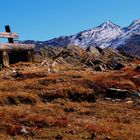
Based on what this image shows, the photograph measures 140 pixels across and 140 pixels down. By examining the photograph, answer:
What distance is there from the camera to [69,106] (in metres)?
32.5

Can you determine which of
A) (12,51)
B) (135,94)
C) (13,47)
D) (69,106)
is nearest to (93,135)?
(69,106)

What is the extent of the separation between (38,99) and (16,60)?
852 inches

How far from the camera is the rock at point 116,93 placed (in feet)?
117

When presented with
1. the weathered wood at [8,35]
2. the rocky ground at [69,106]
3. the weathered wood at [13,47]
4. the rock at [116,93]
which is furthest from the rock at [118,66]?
the rock at [116,93]

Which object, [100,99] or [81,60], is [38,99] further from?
[81,60]

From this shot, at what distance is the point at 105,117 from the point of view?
2991 cm

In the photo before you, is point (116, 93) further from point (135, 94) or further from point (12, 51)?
point (12, 51)

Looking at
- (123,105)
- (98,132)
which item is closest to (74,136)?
(98,132)

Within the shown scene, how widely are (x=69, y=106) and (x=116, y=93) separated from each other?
5.15 m

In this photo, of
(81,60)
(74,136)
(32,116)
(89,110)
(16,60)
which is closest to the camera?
(74,136)

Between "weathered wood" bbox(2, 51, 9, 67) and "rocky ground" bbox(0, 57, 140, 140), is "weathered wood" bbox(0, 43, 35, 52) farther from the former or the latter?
"rocky ground" bbox(0, 57, 140, 140)

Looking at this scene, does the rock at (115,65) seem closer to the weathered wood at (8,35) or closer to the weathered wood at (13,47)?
the weathered wood at (13,47)

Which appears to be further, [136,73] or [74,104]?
[136,73]

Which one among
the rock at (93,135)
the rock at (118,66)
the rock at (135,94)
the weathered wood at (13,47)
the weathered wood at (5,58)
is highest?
the weathered wood at (13,47)
